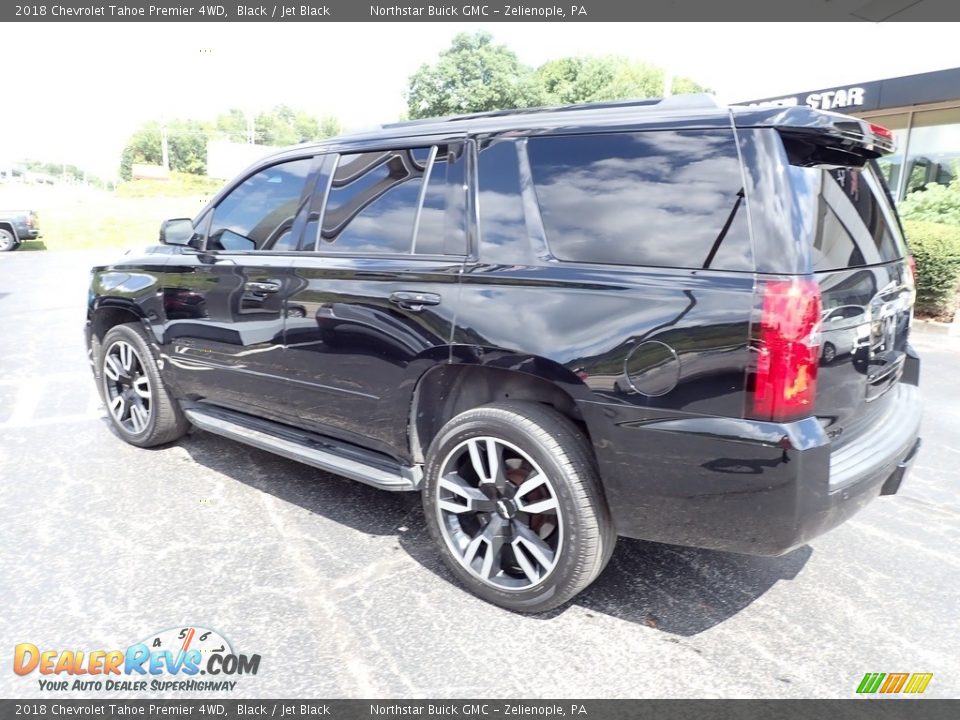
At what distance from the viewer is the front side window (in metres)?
3.81

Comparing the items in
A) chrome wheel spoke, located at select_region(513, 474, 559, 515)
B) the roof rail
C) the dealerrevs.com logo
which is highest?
the roof rail

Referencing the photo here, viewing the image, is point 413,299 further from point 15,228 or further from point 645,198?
point 15,228

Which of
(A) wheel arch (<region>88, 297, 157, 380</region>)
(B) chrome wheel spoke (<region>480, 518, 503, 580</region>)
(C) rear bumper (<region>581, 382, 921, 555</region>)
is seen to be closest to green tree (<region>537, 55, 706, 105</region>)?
(A) wheel arch (<region>88, 297, 157, 380</region>)

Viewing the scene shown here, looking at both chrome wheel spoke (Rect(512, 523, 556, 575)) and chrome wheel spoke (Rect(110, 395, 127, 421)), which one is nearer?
chrome wheel spoke (Rect(512, 523, 556, 575))

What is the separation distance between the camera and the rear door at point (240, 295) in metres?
3.74

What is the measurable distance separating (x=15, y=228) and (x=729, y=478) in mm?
23383

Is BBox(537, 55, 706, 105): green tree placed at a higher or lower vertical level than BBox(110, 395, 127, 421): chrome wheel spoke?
higher

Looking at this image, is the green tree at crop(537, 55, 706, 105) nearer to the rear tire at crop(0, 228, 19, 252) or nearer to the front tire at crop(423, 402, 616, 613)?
the rear tire at crop(0, 228, 19, 252)

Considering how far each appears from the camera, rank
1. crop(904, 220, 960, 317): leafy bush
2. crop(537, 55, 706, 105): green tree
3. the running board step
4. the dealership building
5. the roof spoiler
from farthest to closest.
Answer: crop(537, 55, 706, 105): green tree → the dealership building → crop(904, 220, 960, 317): leafy bush → the running board step → the roof spoiler

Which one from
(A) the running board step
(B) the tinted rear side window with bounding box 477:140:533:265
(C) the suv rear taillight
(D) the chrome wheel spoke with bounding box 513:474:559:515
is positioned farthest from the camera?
(A) the running board step

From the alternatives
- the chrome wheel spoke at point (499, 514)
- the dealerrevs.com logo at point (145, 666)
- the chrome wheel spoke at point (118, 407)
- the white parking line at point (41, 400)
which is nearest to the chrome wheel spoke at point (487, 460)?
the chrome wheel spoke at point (499, 514)

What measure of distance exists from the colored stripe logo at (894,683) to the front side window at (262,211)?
3.17 metres

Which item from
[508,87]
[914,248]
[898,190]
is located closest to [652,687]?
[914,248]
